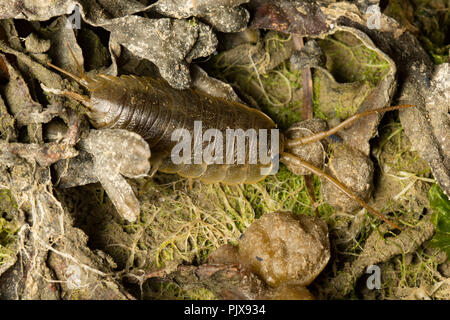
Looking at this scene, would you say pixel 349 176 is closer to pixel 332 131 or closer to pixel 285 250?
pixel 332 131

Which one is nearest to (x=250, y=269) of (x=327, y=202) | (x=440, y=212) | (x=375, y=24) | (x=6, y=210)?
(x=327, y=202)

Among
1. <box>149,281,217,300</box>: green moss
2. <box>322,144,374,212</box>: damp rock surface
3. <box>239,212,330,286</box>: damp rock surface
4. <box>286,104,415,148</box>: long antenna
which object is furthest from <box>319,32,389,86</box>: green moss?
<box>149,281,217,300</box>: green moss

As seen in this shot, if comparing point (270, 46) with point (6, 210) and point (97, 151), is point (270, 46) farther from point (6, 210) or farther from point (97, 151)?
point (6, 210)

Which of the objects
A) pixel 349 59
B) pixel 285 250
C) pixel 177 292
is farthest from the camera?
pixel 349 59

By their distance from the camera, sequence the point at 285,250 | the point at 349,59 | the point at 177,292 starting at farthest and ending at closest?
1. the point at 349,59
2. the point at 177,292
3. the point at 285,250

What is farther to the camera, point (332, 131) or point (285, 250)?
point (332, 131)

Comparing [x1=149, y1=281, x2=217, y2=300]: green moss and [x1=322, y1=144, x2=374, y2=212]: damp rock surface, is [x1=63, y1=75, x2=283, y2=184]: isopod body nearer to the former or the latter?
[x1=322, y1=144, x2=374, y2=212]: damp rock surface

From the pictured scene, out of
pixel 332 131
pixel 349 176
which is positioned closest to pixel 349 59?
pixel 332 131

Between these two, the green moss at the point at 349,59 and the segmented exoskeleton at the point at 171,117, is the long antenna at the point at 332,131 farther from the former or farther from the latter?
the green moss at the point at 349,59

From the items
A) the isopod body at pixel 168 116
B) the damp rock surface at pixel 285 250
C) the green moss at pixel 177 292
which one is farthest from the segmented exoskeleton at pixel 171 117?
the green moss at pixel 177 292
